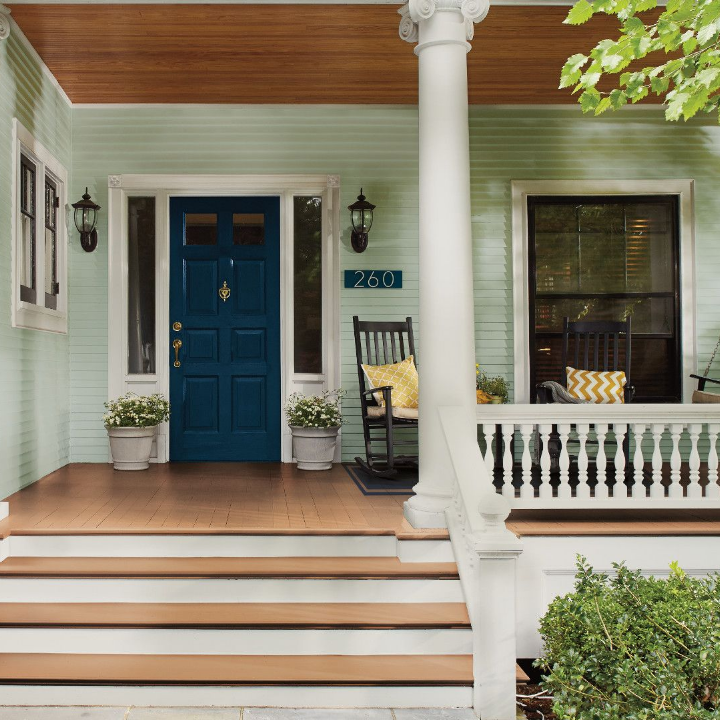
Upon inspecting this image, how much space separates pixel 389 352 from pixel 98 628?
3.35 m

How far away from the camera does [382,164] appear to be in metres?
6.06

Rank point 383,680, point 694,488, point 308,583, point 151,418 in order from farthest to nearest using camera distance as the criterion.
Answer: point 151,418 → point 694,488 → point 308,583 → point 383,680

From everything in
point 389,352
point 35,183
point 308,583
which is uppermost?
point 35,183

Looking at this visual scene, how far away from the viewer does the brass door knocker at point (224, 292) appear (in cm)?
606

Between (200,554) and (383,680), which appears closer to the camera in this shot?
(383,680)

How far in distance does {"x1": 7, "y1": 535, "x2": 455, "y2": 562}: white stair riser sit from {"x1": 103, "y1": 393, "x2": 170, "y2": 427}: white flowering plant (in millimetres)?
1963

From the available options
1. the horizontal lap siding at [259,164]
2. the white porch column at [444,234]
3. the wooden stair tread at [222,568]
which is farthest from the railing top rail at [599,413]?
the horizontal lap siding at [259,164]

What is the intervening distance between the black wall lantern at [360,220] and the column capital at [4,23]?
2.57 metres

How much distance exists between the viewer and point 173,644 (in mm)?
3127

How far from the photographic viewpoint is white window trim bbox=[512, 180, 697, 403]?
6.05 metres

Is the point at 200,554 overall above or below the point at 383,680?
above

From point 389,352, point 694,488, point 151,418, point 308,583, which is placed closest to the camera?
point 308,583

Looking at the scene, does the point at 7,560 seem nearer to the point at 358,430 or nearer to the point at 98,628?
the point at 98,628

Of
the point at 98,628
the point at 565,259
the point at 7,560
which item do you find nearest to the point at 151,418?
the point at 7,560
